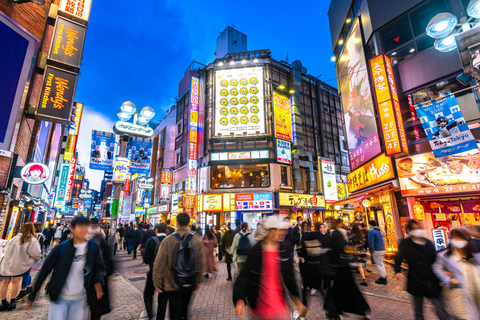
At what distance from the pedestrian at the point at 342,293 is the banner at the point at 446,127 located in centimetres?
847

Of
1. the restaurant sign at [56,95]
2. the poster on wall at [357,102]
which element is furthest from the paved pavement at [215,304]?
the poster on wall at [357,102]

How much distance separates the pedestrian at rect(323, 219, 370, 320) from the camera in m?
4.29

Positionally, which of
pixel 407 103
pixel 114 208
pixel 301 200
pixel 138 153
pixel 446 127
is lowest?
pixel 114 208

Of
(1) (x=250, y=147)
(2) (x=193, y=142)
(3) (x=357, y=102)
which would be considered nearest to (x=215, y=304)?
(3) (x=357, y=102)

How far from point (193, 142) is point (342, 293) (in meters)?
22.9

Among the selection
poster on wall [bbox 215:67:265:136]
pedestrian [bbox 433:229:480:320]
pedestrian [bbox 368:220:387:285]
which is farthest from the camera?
poster on wall [bbox 215:67:265:136]

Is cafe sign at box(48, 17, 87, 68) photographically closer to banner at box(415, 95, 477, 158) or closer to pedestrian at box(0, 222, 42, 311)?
pedestrian at box(0, 222, 42, 311)

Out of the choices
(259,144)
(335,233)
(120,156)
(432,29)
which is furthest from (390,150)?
(259,144)

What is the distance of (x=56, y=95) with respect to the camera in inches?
351

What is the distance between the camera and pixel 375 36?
14812mm

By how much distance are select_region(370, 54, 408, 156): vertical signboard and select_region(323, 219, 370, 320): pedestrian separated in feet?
29.4

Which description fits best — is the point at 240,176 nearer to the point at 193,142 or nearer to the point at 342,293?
the point at 193,142

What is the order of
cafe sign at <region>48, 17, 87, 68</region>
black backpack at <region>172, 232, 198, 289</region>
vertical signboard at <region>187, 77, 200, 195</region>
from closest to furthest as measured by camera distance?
black backpack at <region>172, 232, 198, 289</region> < cafe sign at <region>48, 17, 87, 68</region> < vertical signboard at <region>187, 77, 200, 195</region>

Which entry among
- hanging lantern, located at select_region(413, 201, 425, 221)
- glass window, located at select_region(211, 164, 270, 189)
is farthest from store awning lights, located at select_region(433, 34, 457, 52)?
glass window, located at select_region(211, 164, 270, 189)
